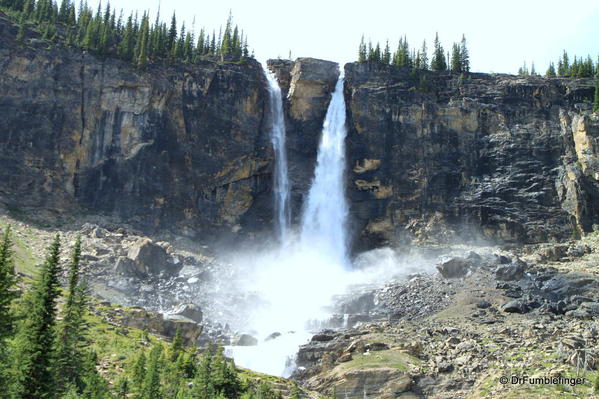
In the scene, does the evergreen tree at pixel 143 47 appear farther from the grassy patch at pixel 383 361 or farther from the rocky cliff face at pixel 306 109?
the grassy patch at pixel 383 361

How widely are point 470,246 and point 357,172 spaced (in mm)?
19160

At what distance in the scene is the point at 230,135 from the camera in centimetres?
8550

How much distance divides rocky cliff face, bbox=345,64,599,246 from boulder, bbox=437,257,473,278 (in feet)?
43.0

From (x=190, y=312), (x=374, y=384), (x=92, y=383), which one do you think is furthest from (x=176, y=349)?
(x=374, y=384)

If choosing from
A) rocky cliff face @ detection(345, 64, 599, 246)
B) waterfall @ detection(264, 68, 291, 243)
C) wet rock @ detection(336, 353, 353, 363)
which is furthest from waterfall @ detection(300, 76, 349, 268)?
wet rock @ detection(336, 353, 353, 363)

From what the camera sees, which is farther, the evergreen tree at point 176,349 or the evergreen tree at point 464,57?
the evergreen tree at point 464,57

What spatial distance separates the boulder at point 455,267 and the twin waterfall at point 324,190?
17715mm

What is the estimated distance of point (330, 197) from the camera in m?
86.6

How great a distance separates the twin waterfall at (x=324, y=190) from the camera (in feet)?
278

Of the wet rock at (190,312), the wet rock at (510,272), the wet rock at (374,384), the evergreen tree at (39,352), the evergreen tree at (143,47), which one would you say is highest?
the evergreen tree at (143,47)

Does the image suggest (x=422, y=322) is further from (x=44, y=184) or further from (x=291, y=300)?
(x=44, y=184)

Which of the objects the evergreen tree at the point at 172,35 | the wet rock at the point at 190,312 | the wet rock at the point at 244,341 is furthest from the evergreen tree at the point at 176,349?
the evergreen tree at the point at 172,35

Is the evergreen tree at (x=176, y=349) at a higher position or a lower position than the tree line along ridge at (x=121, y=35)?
lower

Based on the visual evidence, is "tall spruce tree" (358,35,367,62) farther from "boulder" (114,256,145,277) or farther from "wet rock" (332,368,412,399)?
"wet rock" (332,368,412,399)
